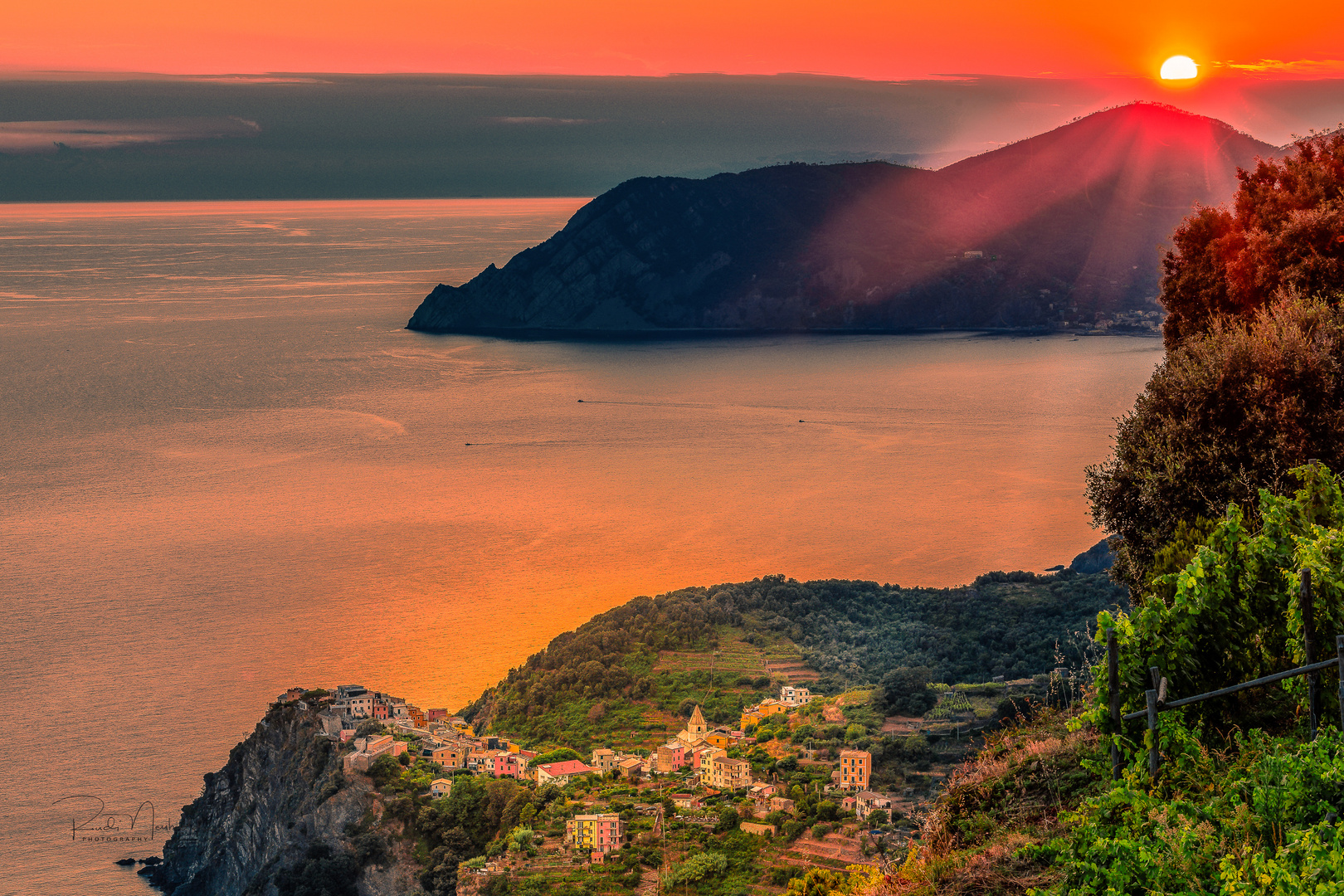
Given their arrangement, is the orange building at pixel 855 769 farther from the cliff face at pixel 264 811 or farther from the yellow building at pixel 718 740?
the cliff face at pixel 264 811

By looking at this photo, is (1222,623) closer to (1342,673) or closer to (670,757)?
(1342,673)

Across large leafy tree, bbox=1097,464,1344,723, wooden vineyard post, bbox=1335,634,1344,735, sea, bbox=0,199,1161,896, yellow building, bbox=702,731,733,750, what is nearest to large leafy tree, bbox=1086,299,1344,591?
large leafy tree, bbox=1097,464,1344,723

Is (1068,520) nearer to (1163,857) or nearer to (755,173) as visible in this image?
(1163,857)

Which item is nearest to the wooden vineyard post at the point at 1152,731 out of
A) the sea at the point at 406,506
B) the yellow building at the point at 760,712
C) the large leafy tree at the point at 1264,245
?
the large leafy tree at the point at 1264,245

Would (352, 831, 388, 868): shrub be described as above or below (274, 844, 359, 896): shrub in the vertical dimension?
above

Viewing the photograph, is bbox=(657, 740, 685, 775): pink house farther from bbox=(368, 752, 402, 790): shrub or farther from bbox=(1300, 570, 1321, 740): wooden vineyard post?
bbox=(1300, 570, 1321, 740): wooden vineyard post

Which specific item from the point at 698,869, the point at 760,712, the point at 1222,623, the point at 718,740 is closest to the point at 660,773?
the point at 718,740

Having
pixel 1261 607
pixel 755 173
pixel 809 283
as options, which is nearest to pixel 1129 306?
pixel 809 283
